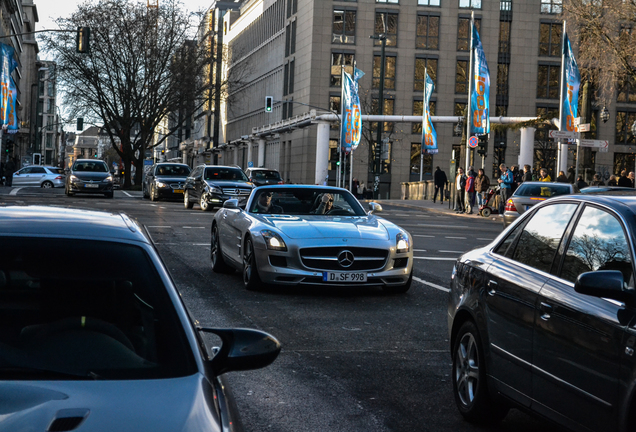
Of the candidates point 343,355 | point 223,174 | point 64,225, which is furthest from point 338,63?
point 64,225

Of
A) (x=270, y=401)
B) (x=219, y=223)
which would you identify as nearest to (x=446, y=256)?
(x=219, y=223)

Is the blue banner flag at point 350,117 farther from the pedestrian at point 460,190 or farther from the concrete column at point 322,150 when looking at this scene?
the concrete column at point 322,150

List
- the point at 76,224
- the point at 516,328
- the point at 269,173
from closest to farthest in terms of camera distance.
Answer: the point at 76,224 < the point at 516,328 < the point at 269,173

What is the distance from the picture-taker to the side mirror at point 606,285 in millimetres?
3980

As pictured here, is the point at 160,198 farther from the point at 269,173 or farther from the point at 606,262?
the point at 606,262

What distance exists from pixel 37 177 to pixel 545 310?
57.7m

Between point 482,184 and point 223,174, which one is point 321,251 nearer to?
point 223,174

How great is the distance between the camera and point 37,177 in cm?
5941

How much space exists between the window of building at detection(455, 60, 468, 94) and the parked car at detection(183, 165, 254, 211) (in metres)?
48.4

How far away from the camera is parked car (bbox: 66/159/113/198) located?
1585 inches

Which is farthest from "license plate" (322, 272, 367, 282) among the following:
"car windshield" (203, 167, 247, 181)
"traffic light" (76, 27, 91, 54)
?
"traffic light" (76, 27, 91, 54)

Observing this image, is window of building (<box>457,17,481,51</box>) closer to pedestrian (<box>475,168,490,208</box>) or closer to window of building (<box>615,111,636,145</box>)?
window of building (<box>615,111,636,145</box>)

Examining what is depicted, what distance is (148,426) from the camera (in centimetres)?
257

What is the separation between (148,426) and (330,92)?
78737mm
